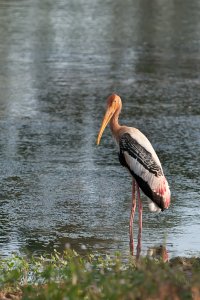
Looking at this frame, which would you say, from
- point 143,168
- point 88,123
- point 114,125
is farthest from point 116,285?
point 88,123

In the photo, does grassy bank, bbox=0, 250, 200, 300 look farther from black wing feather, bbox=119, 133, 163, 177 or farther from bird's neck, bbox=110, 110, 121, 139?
bird's neck, bbox=110, 110, 121, 139

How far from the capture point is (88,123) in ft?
49.8

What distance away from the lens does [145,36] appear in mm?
24641

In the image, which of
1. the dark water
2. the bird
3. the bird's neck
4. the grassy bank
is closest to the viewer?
the grassy bank

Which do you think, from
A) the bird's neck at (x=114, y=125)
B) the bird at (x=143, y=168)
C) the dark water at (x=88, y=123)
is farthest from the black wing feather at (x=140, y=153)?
the dark water at (x=88, y=123)

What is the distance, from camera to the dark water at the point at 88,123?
10.1 m

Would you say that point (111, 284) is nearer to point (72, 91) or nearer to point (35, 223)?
point (35, 223)

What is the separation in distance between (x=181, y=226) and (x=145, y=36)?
14972 mm

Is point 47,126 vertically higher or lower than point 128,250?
lower

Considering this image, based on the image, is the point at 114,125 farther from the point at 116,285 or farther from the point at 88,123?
the point at 116,285

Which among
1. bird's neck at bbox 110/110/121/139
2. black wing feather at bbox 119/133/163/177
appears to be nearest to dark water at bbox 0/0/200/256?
black wing feather at bbox 119/133/163/177

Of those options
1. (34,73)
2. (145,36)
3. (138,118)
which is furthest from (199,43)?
(138,118)

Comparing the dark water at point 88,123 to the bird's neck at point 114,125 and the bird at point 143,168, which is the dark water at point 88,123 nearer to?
the bird at point 143,168

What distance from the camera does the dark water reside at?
10070mm
